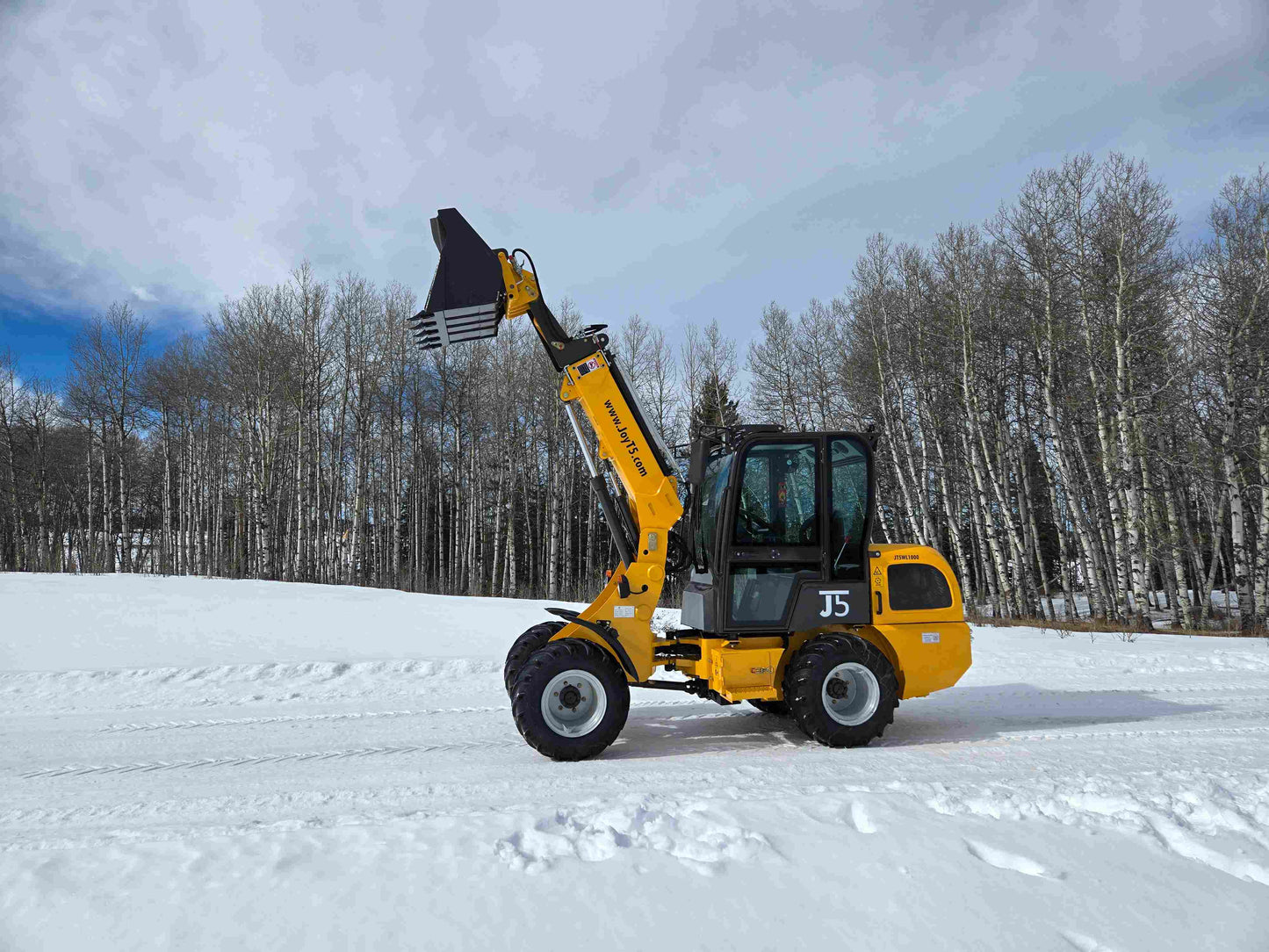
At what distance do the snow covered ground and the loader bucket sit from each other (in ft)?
10.6

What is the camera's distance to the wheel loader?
5586mm

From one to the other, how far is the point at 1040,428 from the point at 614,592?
20.5 meters

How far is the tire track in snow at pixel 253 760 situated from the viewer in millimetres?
5012

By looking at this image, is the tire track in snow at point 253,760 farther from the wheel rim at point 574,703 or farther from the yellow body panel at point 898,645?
the yellow body panel at point 898,645

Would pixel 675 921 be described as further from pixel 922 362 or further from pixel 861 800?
pixel 922 362

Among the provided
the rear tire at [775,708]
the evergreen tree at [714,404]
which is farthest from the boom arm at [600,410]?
the evergreen tree at [714,404]

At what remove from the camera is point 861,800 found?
3.82 metres

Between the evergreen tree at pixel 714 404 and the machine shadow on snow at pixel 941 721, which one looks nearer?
the machine shadow on snow at pixel 941 721

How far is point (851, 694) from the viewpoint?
5.64 meters

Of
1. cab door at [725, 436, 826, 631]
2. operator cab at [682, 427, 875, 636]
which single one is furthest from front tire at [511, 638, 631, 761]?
cab door at [725, 436, 826, 631]

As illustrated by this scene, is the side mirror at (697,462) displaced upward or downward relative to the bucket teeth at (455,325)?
downward

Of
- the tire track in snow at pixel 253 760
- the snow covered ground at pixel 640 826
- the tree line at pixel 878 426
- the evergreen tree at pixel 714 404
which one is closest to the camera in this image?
the snow covered ground at pixel 640 826

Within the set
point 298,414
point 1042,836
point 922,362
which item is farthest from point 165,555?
point 1042,836

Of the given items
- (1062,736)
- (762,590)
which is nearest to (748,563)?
(762,590)
